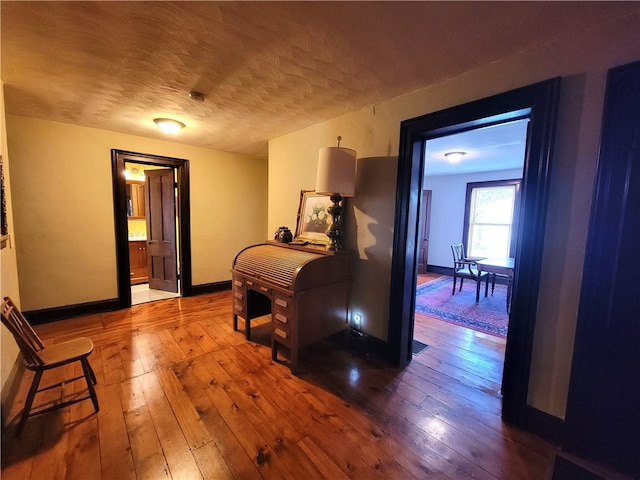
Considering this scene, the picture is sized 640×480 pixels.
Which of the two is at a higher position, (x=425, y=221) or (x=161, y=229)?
(x=425, y=221)

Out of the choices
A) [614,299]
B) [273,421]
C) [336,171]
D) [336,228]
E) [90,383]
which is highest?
[336,171]

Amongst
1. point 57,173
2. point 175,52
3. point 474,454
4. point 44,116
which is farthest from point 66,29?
point 474,454

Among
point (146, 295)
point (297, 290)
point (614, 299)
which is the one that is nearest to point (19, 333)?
point (297, 290)

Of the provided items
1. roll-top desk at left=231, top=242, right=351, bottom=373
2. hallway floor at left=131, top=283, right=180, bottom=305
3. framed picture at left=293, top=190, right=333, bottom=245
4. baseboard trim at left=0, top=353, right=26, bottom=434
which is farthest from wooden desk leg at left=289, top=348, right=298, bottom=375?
hallway floor at left=131, top=283, right=180, bottom=305

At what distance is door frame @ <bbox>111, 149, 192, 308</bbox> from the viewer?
3.40 metres

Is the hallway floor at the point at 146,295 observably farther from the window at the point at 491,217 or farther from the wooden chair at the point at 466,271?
the window at the point at 491,217

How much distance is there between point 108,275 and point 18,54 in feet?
8.41

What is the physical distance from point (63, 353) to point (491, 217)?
659 cm

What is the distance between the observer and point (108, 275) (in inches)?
136

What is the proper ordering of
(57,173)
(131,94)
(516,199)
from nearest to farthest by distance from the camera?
(131,94) → (57,173) → (516,199)

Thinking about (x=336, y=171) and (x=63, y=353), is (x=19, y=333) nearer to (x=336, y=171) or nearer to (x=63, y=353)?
(x=63, y=353)

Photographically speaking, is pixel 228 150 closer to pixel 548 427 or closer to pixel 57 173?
pixel 57 173

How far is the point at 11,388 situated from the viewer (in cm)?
182

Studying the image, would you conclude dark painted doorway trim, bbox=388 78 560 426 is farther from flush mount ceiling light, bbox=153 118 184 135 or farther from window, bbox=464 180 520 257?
window, bbox=464 180 520 257
